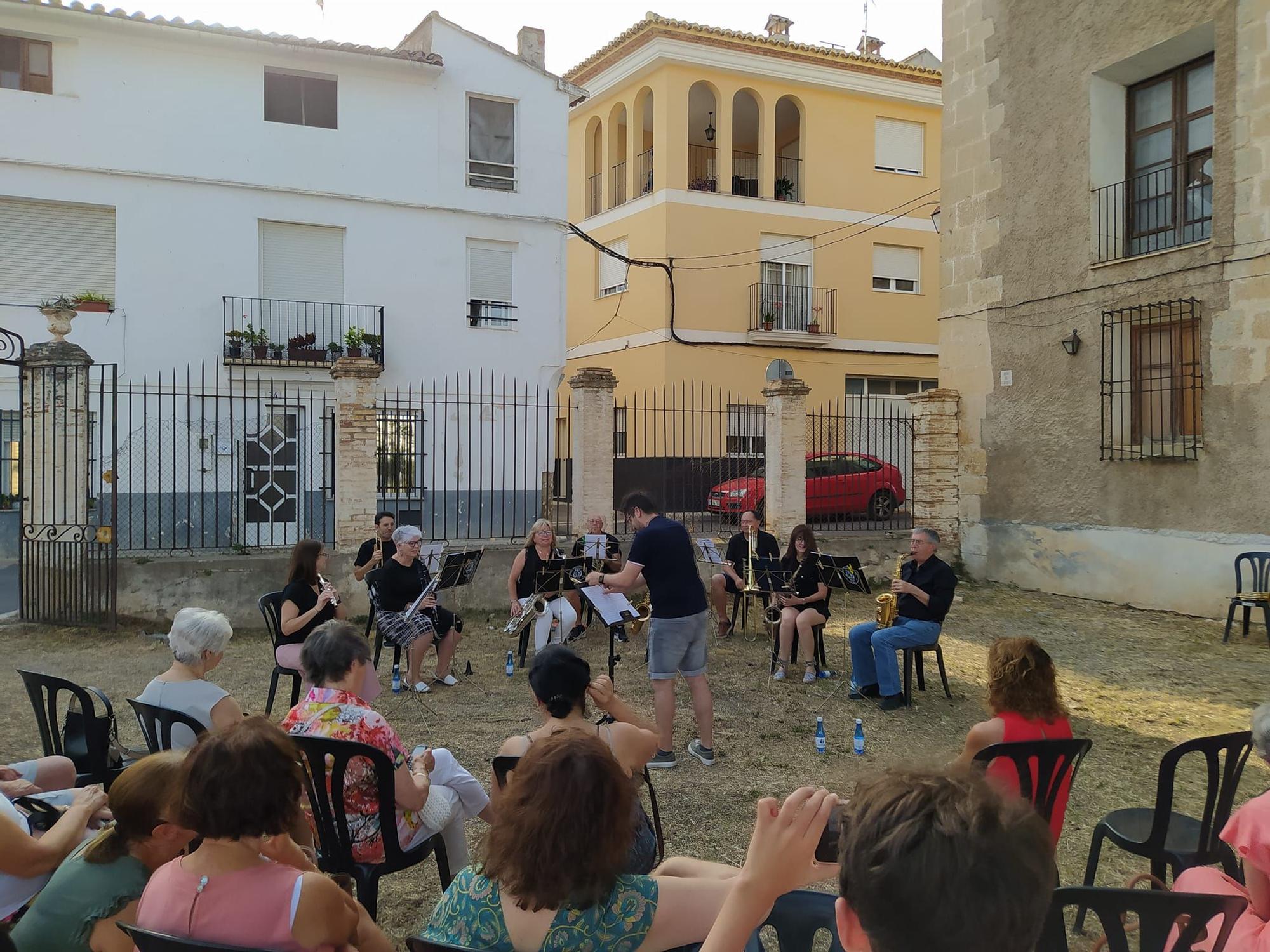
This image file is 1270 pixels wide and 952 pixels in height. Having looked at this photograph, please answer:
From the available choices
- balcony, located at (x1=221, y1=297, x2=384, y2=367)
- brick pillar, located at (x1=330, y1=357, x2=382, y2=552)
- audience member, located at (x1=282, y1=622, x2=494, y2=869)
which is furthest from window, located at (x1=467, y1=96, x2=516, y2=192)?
audience member, located at (x1=282, y1=622, x2=494, y2=869)

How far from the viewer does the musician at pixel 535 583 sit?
8.20m

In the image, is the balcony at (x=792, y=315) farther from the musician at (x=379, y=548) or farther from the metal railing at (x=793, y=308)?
the musician at (x=379, y=548)

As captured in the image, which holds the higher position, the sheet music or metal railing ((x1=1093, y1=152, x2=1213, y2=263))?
metal railing ((x1=1093, y1=152, x2=1213, y2=263))

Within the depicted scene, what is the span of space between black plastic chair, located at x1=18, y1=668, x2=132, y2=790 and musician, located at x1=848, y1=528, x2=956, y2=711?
4.91 metres

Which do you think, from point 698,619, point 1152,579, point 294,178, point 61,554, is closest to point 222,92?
point 294,178

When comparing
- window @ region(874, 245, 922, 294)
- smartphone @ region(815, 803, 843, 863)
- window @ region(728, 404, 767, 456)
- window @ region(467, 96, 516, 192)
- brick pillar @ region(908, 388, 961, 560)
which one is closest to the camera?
smartphone @ region(815, 803, 843, 863)

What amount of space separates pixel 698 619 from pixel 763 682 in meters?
2.36

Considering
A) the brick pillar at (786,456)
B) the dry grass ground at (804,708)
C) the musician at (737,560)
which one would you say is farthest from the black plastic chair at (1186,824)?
the brick pillar at (786,456)

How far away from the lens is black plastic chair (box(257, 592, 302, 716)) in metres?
6.25

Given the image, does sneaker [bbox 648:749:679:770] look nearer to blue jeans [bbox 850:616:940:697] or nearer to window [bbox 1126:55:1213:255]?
blue jeans [bbox 850:616:940:697]

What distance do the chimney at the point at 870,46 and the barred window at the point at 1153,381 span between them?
1702 centimetres

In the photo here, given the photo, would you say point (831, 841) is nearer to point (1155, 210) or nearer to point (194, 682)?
point (194, 682)

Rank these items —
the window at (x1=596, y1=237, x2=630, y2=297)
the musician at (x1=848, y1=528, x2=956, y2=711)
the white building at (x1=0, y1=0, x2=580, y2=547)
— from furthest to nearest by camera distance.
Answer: the window at (x1=596, y1=237, x2=630, y2=297) → the white building at (x1=0, y1=0, x2=580, y2=547) → the musician at (x1=848, y1=528, x2=956, y2=711)

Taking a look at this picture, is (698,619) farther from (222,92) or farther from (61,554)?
(222,92)
